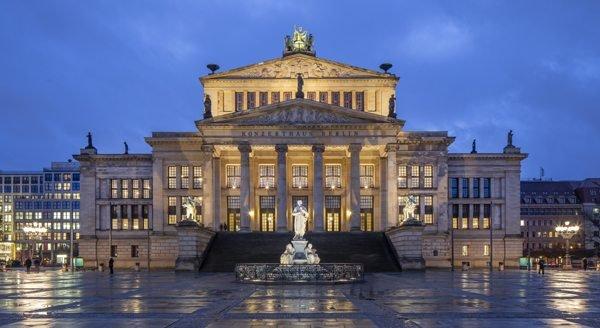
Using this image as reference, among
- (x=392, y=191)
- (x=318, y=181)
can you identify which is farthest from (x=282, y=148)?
(x=392, y=191)

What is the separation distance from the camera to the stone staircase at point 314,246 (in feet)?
254

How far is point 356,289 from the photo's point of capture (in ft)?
144

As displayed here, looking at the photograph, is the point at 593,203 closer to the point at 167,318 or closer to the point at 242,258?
the point at 242,258

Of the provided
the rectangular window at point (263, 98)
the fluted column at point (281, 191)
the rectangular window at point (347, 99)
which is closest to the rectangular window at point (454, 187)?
the rectangular window at point (347, 99)

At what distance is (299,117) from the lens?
93750 mm

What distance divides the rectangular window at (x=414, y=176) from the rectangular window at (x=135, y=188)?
34.0 m

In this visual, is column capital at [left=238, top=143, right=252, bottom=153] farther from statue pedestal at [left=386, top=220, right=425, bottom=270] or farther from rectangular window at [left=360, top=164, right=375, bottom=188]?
statue pedestal at [left=386, top=220, right=425, bottom=270]

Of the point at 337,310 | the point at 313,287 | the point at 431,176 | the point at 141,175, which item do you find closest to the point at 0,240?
the point at 141,175

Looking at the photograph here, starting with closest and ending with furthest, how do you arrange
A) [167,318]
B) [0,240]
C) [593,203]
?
1. [167,318]
2. [593,203]
3. [0,240]

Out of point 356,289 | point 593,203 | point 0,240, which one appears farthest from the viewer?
point 0,240

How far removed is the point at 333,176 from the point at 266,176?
8.32 metres

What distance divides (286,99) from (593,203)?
97508mm

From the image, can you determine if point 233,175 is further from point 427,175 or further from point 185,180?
point 427,175

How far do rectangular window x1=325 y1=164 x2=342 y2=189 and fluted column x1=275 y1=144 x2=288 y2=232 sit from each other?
11.2 m
